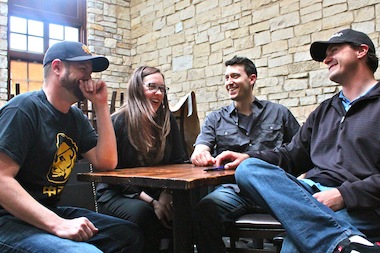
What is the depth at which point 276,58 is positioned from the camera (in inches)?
193

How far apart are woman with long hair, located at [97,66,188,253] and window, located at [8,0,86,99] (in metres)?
4.14

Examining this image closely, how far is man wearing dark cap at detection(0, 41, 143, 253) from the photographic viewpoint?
1319mm

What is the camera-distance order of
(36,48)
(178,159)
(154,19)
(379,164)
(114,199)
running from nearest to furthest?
(379,164) < (114,199) < (178,159) < (36,48) < (154,19)

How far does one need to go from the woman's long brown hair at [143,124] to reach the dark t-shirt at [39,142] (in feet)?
1.50

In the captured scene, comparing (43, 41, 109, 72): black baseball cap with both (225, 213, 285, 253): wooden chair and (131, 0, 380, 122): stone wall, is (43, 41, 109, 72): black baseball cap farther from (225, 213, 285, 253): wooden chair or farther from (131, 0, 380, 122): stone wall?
(131, 0, 380, 122): stone wall

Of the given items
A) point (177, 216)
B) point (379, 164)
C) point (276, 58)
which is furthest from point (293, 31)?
point (177, 216)

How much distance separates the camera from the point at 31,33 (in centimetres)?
595

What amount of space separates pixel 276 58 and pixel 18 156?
4085 millimetres

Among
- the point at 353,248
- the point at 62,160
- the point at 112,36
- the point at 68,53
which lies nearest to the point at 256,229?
the point at 353,248

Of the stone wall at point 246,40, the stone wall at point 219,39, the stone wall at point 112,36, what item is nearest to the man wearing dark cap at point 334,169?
the stone wall at point 219,39

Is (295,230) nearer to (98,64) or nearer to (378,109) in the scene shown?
(378,109)

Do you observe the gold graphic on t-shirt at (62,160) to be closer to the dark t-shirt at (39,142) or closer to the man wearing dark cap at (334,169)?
the dark t-shirt at (39,142)

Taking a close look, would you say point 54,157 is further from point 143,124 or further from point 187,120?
point 187,120

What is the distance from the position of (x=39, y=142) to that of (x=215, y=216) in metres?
0.86
